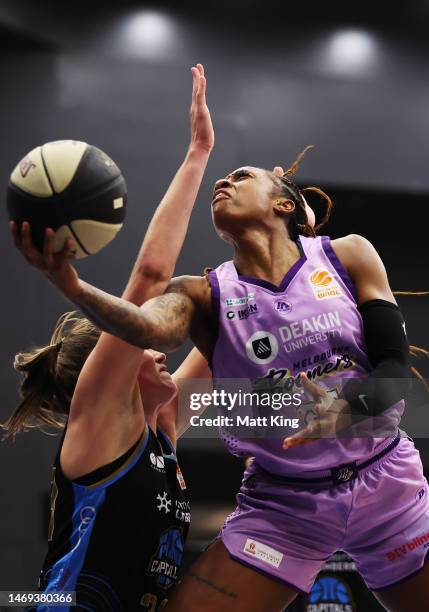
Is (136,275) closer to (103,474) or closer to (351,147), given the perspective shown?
(103,474)

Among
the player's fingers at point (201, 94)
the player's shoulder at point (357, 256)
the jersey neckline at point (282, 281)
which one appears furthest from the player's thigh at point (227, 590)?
the player's fingers at point (201, 94)

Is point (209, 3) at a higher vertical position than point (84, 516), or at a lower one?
higher

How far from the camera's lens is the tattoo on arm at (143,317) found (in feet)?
5.41

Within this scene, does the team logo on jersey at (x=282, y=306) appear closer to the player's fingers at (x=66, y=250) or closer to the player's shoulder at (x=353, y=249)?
the player's shoulder at (x=353, y=249)

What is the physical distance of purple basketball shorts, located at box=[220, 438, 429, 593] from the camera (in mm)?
2023

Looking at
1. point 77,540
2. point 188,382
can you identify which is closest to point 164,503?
point 77,540

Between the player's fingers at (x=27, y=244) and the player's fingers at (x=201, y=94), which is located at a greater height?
the player's fingers at (x=201, y=94)

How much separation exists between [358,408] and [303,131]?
131 inches

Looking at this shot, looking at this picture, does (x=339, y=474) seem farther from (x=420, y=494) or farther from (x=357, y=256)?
(x=357, y=256)

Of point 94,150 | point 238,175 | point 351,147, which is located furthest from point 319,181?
point 94,150

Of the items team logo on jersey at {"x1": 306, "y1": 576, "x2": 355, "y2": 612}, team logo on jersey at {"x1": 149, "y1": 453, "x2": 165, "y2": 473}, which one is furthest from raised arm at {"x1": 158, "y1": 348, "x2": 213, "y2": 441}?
team logo on jersey at {"x1": 306, "y1": 576, "x2": 355, "y2": 612}

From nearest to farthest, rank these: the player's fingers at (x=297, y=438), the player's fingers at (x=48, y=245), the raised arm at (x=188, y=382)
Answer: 1. the player's fingers at (x=48, y=245)
2. the player's fingers at (x=297, y=438)
3. the raised arm at (x=188, y=382)

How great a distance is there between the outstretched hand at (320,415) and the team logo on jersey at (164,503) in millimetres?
438

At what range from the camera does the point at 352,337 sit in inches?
81.4
